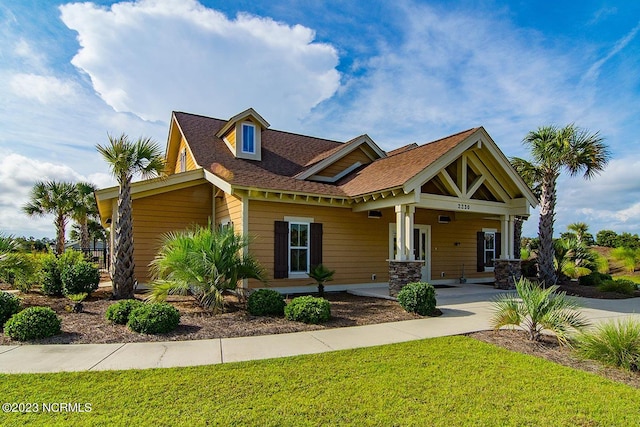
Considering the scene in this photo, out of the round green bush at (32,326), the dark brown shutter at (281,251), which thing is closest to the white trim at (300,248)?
the dark brown shutter at (281,251)

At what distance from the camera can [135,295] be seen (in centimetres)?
1087

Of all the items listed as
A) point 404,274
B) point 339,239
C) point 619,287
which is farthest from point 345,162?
point 619,287

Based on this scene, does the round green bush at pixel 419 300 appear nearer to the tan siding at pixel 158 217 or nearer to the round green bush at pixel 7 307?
the tan siding at pixel 158 217

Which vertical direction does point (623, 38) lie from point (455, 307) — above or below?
above

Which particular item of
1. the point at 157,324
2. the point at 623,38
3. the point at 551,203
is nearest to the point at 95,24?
the point at 157,324

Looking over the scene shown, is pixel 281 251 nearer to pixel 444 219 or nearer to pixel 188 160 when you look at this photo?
pixel 188 160

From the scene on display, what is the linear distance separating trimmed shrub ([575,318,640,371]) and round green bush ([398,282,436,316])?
133 inches

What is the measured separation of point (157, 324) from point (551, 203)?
1548 centimetres

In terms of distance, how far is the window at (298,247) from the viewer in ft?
39.6

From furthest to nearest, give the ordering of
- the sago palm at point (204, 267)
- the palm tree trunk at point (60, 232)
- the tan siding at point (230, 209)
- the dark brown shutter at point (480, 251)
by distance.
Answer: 1. the palm tree trunk at point (60, 232)
2. the dark brown shutter at point (480, 251)
3. the tan siding at point (230, 209)
4. the sago palm at point (204, 267)

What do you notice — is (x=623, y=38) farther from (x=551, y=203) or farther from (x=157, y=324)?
(x=157, y=324)

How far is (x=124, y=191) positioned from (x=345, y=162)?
8.41 metres

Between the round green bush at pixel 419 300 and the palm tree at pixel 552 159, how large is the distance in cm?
896

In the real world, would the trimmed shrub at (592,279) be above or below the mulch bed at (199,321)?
below
